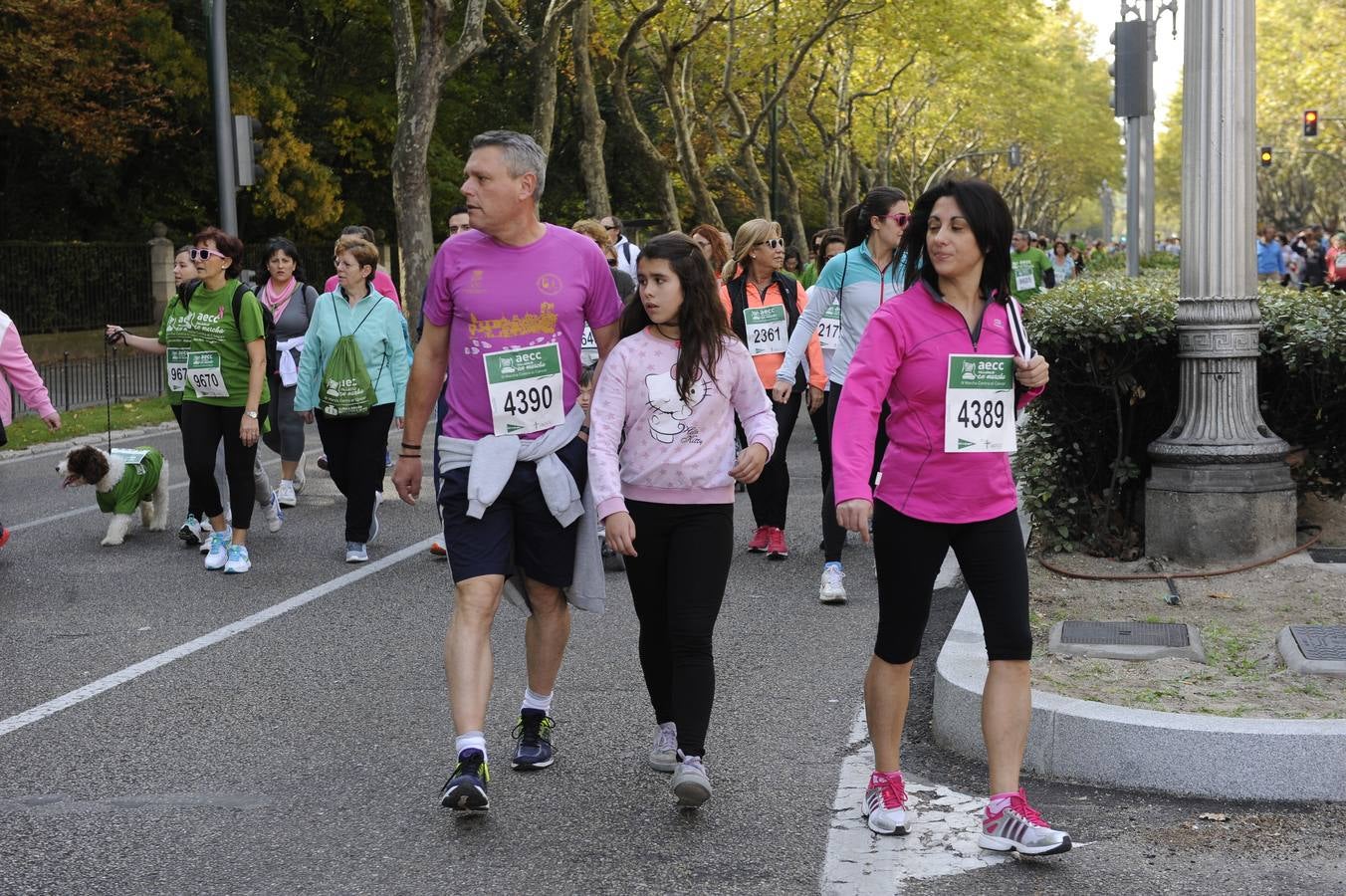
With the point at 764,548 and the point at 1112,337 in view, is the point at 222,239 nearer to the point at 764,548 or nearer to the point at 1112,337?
the point at 764,548

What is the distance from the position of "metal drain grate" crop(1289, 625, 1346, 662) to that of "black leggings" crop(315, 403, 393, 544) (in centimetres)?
491

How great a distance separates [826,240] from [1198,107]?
4.89 metres

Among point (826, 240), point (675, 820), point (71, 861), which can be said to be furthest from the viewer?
point (826, 240)

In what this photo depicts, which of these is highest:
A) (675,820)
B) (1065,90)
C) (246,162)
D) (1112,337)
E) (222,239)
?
(1065,90)

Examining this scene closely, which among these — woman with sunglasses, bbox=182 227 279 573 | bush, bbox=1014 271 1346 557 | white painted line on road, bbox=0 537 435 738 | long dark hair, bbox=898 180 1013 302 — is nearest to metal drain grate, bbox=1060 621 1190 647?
bush, bbox=1014 271 1346 557

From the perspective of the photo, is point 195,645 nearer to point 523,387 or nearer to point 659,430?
point 523,387

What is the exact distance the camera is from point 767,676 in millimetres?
6555

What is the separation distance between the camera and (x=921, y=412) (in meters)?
4.55

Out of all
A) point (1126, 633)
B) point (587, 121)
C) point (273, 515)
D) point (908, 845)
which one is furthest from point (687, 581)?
point (587, 121)

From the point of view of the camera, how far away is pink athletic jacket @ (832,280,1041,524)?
14.8ft

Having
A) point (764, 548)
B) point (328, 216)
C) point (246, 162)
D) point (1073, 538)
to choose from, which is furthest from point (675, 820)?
point (328, 216)

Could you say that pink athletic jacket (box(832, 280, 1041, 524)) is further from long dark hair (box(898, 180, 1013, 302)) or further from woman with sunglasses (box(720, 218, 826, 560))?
woman with sunglasses (box(720, 218, 826, 560))

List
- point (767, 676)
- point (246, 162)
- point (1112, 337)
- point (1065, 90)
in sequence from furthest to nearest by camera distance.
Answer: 1. point (1065, 90)
2. point (246, 162)
3. point (1112, 337)
4. point (767, 676)

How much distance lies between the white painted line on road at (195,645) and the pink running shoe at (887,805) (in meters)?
2.95
